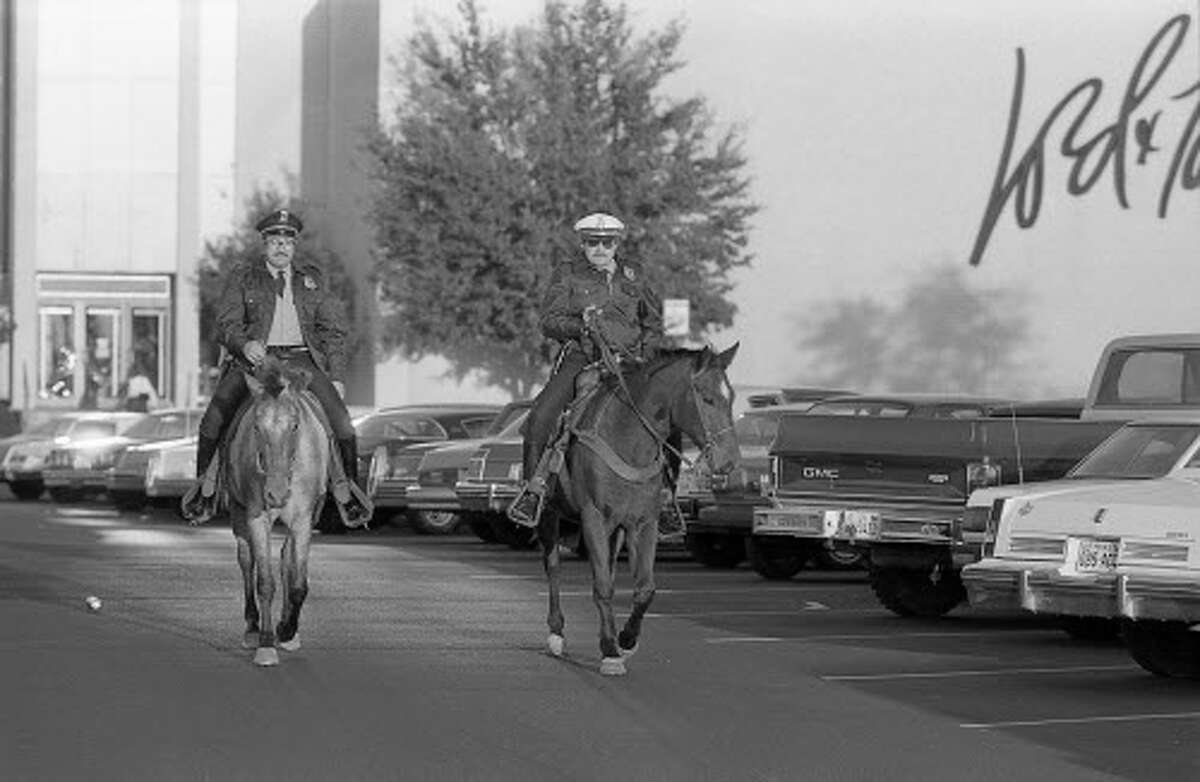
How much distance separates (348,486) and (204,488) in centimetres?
84

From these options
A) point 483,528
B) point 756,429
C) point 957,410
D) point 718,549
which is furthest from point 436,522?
point 957,410

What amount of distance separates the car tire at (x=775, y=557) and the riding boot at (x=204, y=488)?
8.27 m

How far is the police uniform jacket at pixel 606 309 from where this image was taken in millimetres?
17391

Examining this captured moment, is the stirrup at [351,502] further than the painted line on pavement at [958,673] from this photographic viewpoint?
Yes

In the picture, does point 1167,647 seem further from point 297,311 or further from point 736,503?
point 736,503

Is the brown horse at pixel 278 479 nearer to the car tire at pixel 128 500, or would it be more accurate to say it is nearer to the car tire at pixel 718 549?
the car tire at pixel 718 549

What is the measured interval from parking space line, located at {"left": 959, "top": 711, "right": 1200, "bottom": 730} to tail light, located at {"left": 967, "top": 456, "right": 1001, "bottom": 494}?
494cm

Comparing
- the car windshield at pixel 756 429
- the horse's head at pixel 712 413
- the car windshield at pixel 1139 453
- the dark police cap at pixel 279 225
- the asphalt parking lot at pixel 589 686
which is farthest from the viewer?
the car windshield at pixel 756 429

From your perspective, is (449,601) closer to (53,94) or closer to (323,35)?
(323,35)

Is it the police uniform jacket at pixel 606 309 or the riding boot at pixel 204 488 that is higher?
the police uniform jacket at pixel 606 309

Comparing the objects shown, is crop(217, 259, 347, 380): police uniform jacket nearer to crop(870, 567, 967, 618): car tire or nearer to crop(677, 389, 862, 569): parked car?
crop(870, 567, 967, 618): car tire

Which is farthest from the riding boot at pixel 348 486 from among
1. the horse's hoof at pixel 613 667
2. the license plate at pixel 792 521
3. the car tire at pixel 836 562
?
the car tire at pixel 836 562

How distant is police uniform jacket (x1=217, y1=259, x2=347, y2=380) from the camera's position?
17.7 meters

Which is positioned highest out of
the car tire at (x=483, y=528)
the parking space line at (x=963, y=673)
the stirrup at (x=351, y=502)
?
the stirrup at (x=351, y=502)
